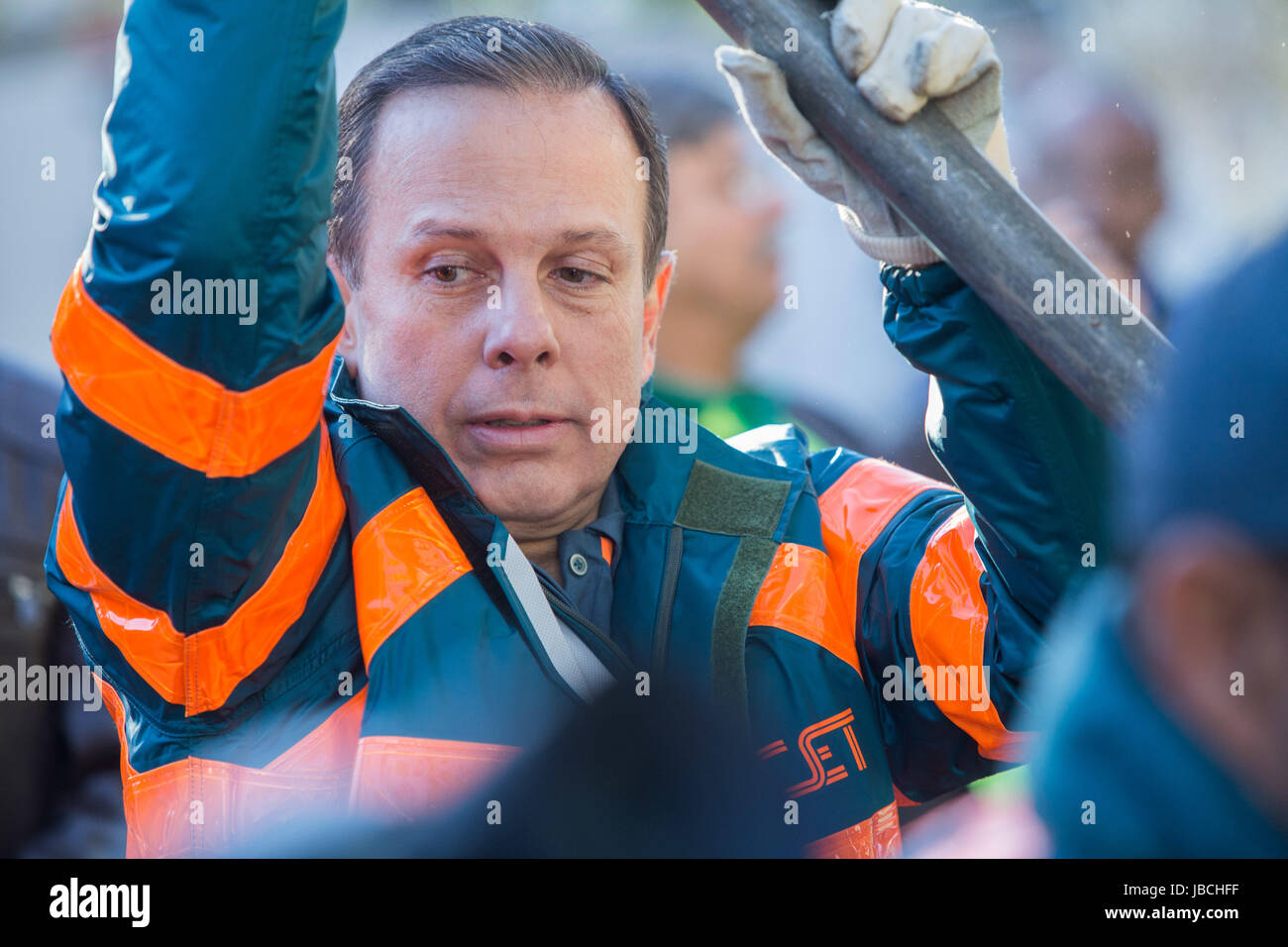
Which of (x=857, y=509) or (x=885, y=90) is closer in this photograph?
(x=885, y=90)

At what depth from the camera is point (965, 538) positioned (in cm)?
167

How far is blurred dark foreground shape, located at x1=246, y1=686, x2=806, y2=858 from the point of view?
56cm

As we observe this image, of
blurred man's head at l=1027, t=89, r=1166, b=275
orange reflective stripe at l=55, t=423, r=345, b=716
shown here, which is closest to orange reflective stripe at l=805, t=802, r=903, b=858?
orange reflective stripe at l=55, t=423, r=345, b=716

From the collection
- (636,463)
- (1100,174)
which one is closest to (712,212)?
(1100,174)

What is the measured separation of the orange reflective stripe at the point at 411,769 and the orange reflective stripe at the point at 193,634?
6.6 inches

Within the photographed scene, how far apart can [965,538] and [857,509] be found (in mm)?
185

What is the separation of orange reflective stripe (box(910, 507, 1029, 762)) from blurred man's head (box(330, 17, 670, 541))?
18.7 inches

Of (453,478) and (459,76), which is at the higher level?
(459,76)

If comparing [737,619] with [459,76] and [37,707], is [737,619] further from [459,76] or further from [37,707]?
[37,707]

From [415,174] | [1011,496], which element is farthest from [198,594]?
[1011,496]

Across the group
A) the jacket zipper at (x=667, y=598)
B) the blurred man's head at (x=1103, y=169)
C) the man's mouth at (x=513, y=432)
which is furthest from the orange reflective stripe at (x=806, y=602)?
the blurred man's head at (x=1103, y=169)

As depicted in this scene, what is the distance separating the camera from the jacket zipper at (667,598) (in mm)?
1598

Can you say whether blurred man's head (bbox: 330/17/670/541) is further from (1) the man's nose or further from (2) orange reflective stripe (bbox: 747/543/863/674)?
(2) orange reflective stripe (bbox: 747/543/863/674)

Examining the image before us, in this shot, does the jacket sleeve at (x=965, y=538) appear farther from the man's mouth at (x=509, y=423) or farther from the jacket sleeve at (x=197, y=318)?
the jacket sleeve at (x=197, y=318)
